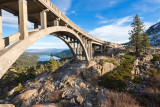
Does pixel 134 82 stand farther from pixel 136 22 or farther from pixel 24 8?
pixel 136 22

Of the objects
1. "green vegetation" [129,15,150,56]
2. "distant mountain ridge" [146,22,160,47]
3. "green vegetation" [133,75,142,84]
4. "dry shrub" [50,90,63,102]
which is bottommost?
"dry shrub" [50,90,63,102]

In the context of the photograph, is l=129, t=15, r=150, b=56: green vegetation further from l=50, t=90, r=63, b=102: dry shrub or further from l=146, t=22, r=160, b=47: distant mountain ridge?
l=146, t=22, r=160, b=47: distant mountain ridge

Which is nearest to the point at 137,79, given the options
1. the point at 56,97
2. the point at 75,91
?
the point at 75,91

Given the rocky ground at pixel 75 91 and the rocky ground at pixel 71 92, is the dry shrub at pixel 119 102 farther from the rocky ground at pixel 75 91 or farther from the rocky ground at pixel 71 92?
the rocky ground at pixel 71 92

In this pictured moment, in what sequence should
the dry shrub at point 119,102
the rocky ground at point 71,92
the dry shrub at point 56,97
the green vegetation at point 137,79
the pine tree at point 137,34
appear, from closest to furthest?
the dry shrub at point 119,102 → the rocky ground at point 71,92 → the dry shrub at point 56,97 → the green vegetation at point 137,79 → the pine tree at point 137,34

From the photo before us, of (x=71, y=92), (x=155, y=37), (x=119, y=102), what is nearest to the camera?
(x=119, y=102)

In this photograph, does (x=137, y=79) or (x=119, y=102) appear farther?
(x=137, y=79)

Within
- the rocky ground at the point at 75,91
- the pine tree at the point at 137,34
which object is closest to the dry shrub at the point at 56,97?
the rocky ground at the point at 75,91

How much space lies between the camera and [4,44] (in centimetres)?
454

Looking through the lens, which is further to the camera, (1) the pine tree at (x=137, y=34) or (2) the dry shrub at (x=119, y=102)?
(1) the pine tree at (x=137, y=34)

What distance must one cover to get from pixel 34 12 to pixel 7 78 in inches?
1437

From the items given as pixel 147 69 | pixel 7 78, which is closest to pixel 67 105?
pixel 147 69

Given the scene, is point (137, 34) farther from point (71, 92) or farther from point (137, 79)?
point (71, 92)

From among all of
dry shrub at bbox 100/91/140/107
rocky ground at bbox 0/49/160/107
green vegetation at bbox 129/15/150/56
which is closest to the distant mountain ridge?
green vegetation at bbox 129/15/150/56
